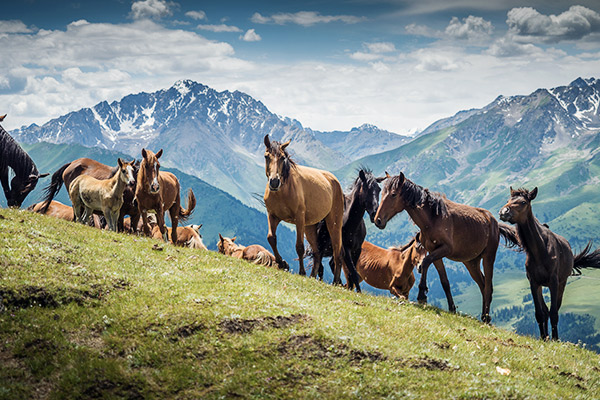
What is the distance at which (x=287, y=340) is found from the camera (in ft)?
40.0

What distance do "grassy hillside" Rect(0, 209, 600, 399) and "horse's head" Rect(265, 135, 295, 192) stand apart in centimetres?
413

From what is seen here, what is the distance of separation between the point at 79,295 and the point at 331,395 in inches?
264

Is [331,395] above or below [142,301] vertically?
below

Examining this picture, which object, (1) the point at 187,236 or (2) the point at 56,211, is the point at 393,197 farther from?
(2) the point at 56,211

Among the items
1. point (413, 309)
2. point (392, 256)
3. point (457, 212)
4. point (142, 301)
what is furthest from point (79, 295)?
point (392, 256)

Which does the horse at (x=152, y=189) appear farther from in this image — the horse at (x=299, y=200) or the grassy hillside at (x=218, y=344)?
the grassy hillside at (x=218, y=344)

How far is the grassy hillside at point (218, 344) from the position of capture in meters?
10.7

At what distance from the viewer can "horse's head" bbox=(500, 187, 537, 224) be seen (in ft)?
68.1

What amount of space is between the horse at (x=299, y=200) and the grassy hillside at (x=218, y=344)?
4442 mm

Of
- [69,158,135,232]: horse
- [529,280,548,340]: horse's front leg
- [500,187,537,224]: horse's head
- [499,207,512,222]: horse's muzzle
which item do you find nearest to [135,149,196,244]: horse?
[69,158,135,232]: horse

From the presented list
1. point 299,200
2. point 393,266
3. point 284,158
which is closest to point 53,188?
point 284,158

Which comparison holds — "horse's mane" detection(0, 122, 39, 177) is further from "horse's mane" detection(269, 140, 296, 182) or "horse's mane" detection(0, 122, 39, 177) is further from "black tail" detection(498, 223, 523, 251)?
"black tail" detection(498, 223, 523, 251)

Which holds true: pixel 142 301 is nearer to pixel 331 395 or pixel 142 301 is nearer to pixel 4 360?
pixel 4 360

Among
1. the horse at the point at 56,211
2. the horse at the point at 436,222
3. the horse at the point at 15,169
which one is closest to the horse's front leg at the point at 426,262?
the horse at the point at 436,222
